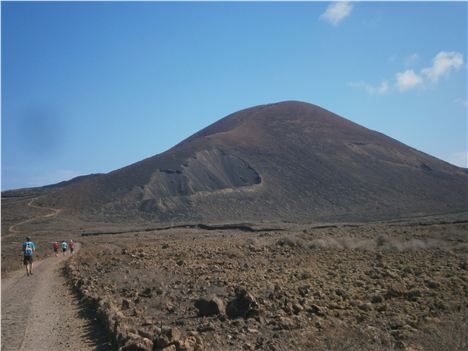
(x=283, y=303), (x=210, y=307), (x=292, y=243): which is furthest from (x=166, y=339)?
(x=292, y=243)

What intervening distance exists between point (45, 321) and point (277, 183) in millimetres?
73932

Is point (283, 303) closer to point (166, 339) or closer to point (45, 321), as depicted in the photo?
point (166, 339)

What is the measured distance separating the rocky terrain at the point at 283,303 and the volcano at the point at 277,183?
46904 mm

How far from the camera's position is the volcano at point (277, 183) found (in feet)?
226

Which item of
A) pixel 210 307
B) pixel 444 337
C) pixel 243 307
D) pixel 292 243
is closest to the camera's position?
pixel 444 337

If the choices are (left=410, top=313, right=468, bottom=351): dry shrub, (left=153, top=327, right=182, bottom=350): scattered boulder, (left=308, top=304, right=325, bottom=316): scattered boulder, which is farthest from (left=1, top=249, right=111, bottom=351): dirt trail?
(left=410, top=313, right=468, bottom=351): dry shrub

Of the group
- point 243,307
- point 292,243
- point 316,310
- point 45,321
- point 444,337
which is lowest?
point 292,243

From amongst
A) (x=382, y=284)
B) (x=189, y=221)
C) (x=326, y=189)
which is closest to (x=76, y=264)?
(x=382, y=284)

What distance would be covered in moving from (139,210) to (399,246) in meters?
53.4

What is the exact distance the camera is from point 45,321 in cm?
849

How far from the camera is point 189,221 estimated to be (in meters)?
62.9

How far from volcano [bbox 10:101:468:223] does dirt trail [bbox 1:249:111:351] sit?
51657 millimetres

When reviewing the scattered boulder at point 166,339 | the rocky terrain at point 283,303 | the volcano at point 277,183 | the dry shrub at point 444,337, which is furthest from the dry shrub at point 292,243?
the volcano at point 277,183

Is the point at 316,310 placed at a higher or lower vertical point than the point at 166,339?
lower
